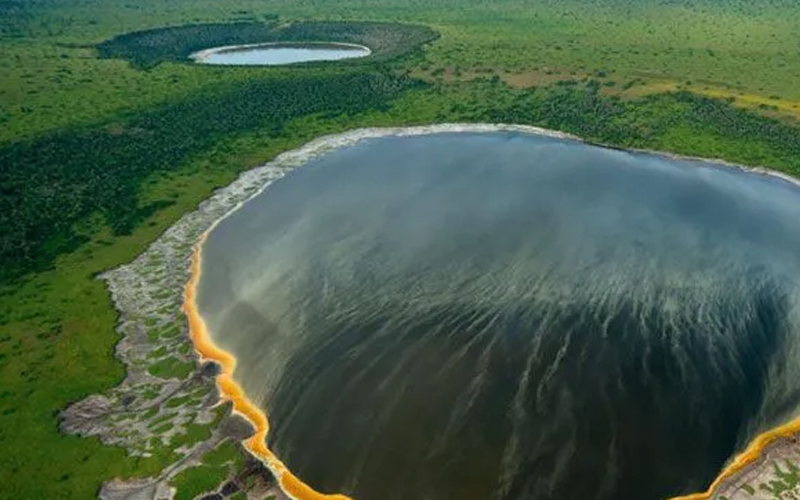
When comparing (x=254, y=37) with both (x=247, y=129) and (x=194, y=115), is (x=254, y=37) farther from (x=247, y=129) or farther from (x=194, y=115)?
(x=247, y=129)

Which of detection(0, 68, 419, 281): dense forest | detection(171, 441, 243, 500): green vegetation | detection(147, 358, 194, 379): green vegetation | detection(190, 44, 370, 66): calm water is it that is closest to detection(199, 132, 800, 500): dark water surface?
detection(171, 441, 243, 500): green vegetation

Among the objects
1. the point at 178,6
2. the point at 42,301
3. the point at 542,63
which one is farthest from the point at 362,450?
the point at 178,6

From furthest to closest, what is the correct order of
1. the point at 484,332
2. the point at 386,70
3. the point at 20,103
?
the point at 386,70, the point at 20,103, the point at 484,332

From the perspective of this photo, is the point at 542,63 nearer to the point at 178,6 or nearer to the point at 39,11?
the point at 178,6

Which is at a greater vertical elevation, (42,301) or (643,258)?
(643,258)

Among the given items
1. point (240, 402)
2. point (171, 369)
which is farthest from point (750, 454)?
point (171, 369)

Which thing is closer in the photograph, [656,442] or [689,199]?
[656,442]

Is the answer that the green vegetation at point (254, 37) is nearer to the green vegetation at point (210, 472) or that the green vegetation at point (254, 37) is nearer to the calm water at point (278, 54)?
the calm water at point (278, 54)
